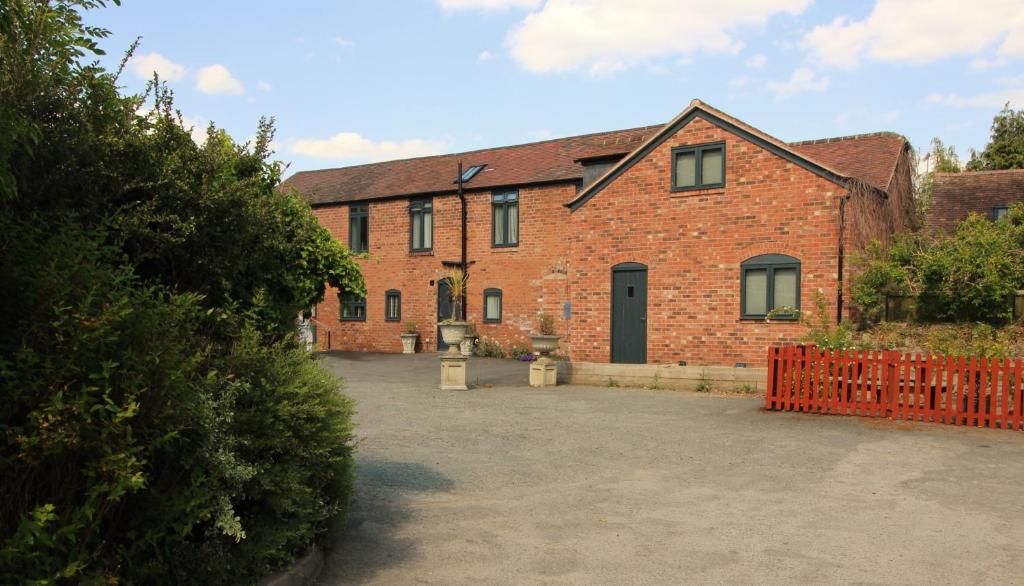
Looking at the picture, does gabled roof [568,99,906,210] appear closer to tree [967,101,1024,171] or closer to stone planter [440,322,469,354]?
stone planter [440,322,469,354]

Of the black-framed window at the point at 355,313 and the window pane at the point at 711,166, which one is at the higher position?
the window pane at the point at 711,166

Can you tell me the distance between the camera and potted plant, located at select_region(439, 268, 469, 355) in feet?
81.8

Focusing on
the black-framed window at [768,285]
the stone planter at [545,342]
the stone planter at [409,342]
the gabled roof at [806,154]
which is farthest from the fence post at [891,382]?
the stone planter at [409,342]

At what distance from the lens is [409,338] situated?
2727cm

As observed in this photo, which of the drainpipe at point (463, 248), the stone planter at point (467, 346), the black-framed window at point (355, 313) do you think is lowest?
the stone planter at point (467, 346)

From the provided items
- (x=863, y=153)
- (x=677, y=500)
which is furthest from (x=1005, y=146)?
(x=677, y=500)

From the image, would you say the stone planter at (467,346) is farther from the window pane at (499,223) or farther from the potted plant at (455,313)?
the window pane at (499,223)

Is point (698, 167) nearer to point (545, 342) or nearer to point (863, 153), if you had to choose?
point (863, 153)

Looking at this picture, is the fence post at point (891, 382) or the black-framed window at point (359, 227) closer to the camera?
the fence post at point (891, 382)

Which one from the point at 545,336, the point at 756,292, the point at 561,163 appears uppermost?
the point at 561,163

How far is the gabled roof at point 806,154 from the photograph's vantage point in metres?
17.4

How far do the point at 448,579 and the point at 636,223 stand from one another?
15206mm

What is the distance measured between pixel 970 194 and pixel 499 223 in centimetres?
1724

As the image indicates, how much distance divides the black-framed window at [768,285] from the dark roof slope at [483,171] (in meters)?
5.87
